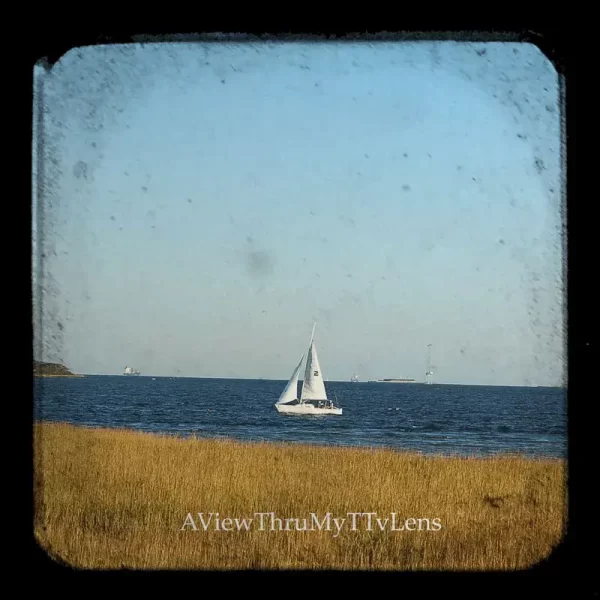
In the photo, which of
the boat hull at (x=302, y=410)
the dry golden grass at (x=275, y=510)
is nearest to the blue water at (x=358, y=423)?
the boat hull at (x=302, y=410)

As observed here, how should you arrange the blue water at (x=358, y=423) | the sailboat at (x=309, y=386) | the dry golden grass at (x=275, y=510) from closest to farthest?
the dry golden grass at (x=275, y=510)
the blue water at (x=358, y=423)
the sailboat at (x=309, y=386)

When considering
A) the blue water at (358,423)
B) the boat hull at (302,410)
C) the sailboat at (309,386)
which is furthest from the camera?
the boat hull at (302,410)

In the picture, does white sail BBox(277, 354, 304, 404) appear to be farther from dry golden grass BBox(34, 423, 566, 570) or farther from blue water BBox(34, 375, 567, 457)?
dry golden grass BBox(34, 423, 566, 570)

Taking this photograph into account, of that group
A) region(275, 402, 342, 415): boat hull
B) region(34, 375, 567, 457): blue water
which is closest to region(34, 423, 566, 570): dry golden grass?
region(34, 375, 567, 457): blue water

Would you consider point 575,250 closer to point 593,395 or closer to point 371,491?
point 593,395

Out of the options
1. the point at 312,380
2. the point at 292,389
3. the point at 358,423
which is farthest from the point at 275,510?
the point at 358,423

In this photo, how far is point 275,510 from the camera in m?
6.91

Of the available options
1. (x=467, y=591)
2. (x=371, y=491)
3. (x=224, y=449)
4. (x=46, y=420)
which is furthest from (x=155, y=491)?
(x=224, y=449)

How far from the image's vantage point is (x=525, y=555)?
3.37 metres

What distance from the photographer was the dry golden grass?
3.33 m

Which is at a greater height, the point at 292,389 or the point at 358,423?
the point at 292,389

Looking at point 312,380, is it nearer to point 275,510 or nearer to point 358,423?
point 358,423

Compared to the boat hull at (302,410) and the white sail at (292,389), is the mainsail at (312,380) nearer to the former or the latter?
the white sail at (292,389)

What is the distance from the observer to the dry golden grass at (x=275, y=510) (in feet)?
10.9
